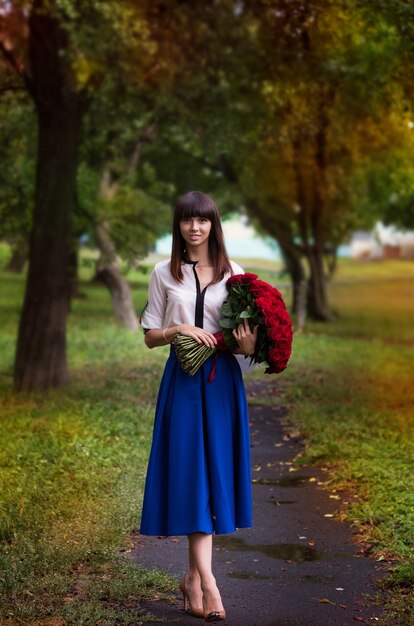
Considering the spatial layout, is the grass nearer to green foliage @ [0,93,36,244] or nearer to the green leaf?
the green leaf

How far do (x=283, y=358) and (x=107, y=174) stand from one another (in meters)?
21.4

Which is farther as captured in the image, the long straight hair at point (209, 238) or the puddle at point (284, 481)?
the puddle at point (284, 481)

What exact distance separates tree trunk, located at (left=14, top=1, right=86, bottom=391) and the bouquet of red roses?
344 inches

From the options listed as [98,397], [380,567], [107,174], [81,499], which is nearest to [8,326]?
[107,174]

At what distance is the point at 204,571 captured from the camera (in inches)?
218

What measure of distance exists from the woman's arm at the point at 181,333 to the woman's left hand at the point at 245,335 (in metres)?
0.13

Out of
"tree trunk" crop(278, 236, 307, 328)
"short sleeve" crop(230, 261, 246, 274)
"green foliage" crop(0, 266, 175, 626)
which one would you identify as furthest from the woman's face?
"tree trunk" crop(278, 236, 307, 328)

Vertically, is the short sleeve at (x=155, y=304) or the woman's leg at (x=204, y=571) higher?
the short sleeve at (x=155, y=304)

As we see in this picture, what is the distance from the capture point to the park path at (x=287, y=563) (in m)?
5.84

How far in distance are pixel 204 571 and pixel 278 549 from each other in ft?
6.28

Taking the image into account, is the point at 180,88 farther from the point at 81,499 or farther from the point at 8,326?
the point at 81,499

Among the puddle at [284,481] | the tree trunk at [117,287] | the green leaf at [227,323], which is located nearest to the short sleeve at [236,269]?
the green leaf at [227,323]

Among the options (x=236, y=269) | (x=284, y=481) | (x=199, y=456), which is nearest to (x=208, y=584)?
(x=199, y=456)

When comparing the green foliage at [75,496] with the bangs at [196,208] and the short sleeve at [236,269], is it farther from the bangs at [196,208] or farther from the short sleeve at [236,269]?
the bangs at [196,208]
